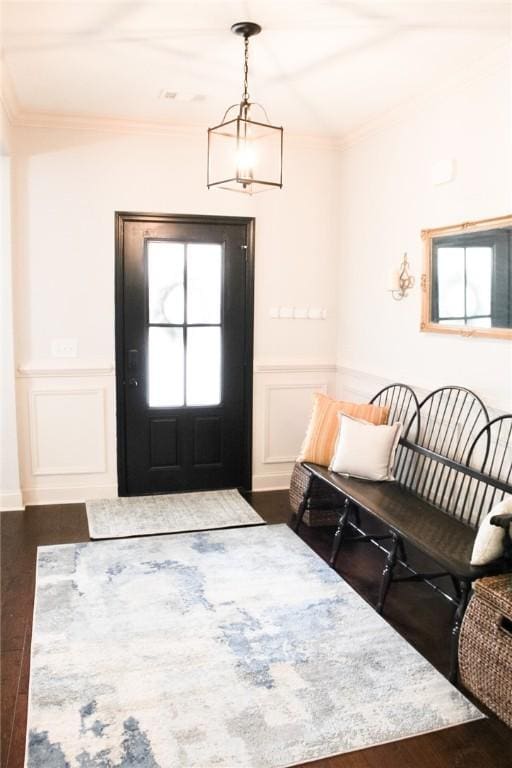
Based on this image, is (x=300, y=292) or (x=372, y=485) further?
(x=300, y=292)

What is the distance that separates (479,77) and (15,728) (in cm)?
345

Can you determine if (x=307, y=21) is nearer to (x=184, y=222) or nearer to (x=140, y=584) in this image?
(x=184, y=222)

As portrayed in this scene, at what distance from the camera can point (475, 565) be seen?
8.36 ft

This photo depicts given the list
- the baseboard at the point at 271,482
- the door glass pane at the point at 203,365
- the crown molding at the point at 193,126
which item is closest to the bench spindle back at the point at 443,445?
the baseboard at the point at 271,482

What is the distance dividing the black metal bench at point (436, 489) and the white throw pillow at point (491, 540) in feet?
0.12

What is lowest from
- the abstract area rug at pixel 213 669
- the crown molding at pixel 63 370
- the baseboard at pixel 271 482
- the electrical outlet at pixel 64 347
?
the abstract area rug at pixel 213 669

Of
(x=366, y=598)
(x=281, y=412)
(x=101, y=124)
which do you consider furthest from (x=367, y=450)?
(x=101, y=124)

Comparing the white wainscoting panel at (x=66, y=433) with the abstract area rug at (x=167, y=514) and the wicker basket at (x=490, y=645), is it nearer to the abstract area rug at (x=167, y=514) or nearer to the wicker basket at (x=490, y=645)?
the abstract area rug at (x=167, y=514)

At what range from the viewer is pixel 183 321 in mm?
4641

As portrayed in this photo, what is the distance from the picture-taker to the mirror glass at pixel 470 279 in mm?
3074

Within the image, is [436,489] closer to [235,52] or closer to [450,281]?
[450,281]

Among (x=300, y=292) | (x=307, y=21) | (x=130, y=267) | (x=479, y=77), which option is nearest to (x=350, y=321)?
(x=300, y=292)

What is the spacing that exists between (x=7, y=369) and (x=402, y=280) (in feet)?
8.57

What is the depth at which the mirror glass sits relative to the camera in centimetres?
307
